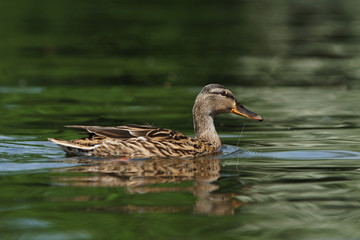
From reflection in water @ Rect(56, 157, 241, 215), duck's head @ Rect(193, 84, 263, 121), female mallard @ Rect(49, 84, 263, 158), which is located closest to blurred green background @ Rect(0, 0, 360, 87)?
duck's head @ Rect(193, 84, 263, 121)

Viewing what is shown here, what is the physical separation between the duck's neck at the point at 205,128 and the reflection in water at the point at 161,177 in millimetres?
664

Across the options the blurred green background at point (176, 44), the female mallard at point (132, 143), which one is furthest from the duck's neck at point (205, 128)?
the blurred green background at point (176, 44)

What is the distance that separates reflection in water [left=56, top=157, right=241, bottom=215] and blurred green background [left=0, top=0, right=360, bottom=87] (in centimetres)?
803

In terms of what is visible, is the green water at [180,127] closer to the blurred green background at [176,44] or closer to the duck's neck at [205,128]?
the blurred green background at [176,44]

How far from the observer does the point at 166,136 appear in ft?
33.1

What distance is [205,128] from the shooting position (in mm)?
10891

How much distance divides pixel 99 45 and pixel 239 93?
1009 cm

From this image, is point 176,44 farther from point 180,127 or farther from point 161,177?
point 161,177

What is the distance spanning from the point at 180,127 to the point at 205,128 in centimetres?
181

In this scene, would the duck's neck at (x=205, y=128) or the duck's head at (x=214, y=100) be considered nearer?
the duck's neck at (x=205, y=128)

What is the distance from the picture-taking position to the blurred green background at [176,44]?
18.7m

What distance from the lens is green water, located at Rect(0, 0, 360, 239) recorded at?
23.0 feet

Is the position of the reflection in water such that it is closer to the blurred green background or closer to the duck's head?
the duck's head

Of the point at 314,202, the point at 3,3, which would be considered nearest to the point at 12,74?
the point at 314,202
